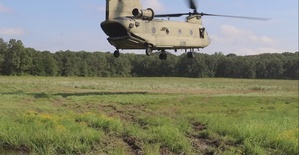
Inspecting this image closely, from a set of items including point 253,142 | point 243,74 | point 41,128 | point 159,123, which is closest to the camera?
point 41,128

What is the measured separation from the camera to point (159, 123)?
17609mm

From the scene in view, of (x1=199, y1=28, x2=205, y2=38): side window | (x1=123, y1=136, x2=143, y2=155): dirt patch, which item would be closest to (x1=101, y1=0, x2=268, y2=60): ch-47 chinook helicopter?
(x1=199, y1=28, x2=205, y2=38): side window

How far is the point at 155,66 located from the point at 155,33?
224 ft

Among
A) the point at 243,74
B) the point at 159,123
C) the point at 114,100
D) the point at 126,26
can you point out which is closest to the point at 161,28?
the point at 126,26

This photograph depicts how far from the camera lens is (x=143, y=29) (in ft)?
92.0

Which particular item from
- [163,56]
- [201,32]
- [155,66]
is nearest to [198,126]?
[163,56]

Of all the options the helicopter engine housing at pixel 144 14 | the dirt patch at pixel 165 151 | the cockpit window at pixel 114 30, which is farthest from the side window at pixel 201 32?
the dirt patch at pixel 165 151

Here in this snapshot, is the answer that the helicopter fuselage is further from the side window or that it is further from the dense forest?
the dense forest

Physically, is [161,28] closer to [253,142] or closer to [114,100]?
[114,100]

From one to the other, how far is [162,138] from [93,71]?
8018 cm

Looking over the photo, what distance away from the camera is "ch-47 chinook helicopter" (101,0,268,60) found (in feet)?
88.1

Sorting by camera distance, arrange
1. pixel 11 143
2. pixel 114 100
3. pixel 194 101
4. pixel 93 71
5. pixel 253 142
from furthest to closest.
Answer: pixel 93 71, pixel 194 101, pixel 114 100, pixel 253 142, pixel 11 143

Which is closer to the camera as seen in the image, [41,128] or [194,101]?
[41,128]

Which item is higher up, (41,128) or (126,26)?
(126,26)
